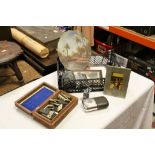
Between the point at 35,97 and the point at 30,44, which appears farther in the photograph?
the point at 30,44

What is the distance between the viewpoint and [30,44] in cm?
124

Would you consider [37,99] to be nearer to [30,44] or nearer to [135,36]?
[30,44]

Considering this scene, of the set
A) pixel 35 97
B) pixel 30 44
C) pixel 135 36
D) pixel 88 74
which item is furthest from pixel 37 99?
pixel 135 36

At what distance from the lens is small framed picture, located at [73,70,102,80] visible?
86 centimetres

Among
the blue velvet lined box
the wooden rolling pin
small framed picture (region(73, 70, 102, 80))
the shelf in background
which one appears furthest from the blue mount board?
the shelf in background

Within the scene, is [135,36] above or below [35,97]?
above

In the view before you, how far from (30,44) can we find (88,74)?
20.7 inches

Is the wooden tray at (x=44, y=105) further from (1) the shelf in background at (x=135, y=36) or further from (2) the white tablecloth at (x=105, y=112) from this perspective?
(1) the shelf in background at (x=135, y=36)

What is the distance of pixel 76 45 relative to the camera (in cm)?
87

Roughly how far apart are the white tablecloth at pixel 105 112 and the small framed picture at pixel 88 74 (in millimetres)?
77

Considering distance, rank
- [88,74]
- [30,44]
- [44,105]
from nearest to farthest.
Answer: [44,105], [88,74], [30,44]

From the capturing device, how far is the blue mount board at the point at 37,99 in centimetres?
73

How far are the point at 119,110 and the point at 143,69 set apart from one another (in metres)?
0.69

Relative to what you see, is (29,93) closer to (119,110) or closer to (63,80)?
(63,80)
